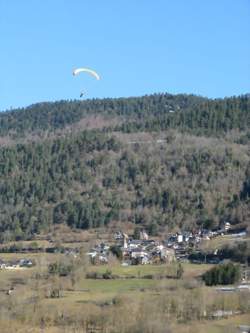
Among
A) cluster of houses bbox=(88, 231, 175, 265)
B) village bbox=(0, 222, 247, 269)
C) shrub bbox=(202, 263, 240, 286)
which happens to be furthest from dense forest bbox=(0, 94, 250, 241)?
shrub bbox=(202, 263, 240, 286)

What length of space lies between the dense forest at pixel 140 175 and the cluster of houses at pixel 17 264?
17.7 m

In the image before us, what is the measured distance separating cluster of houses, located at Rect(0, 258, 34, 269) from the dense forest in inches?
695

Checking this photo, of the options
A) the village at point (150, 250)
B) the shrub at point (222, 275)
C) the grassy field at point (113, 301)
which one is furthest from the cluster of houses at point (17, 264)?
the shrub at point (222, 275)

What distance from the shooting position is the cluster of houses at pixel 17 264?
55.1 metres

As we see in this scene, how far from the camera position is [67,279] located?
153 feet

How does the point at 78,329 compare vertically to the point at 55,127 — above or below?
below

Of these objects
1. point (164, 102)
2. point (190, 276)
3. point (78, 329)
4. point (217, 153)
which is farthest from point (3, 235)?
point (164, 102)

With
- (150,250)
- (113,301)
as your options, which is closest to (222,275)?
(113,301)

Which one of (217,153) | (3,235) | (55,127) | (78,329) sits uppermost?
(55,127)

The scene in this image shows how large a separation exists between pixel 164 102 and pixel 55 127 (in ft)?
68.8

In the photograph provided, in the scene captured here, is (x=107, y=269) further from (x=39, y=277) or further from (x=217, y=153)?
(x=217, y=153)

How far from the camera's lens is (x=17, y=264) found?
185 ft

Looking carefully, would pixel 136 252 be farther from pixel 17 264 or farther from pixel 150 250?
pixel 17 264

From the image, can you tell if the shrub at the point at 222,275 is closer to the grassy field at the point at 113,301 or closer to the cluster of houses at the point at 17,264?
the grassy field at the point at 113,301
